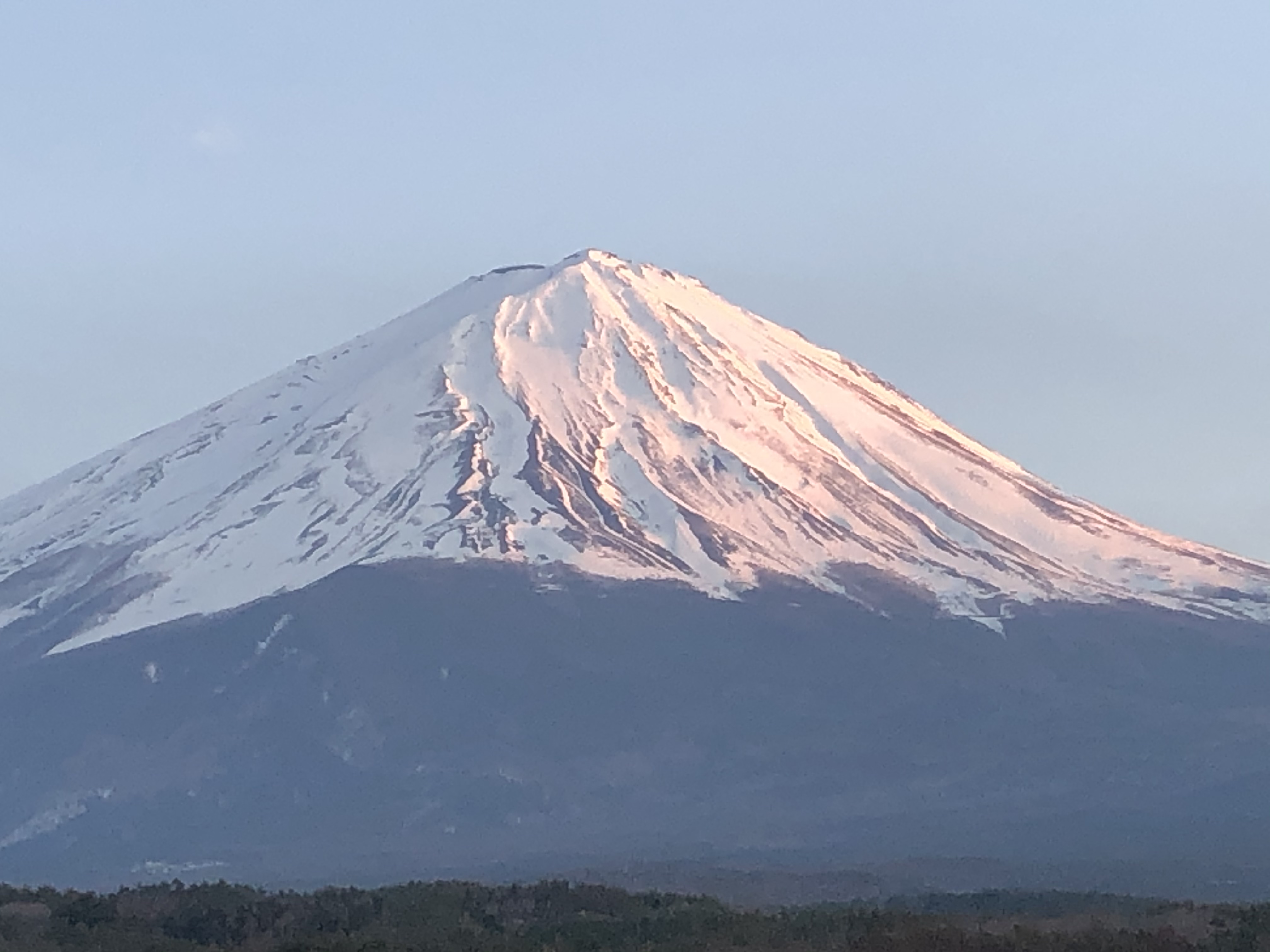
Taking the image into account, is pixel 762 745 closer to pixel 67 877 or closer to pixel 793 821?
pixel 793 821

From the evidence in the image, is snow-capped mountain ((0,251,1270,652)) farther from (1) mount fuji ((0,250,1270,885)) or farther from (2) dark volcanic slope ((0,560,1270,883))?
(2) dark volcanic slope ((0,560,1270,883))

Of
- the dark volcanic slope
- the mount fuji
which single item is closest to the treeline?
the mount fuji

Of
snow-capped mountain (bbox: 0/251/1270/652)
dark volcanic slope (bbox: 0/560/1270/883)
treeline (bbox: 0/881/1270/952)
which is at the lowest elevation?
treeline (bbox: 0/881/1270/952)

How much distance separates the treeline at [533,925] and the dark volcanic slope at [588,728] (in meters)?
43.8

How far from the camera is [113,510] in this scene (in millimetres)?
135000

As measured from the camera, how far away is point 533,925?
40.2 metres

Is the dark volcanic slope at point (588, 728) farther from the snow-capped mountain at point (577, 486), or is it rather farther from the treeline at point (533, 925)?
the treeline at point (533, 925)

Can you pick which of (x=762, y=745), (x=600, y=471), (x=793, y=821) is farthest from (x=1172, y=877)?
(x=600, y=471)

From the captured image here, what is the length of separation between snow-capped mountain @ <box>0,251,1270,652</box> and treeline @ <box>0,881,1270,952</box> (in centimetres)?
7190

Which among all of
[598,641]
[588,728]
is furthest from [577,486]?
[588,728]

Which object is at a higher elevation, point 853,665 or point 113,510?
point 113,510

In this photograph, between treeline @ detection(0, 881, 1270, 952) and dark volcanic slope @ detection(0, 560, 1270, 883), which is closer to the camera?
treeline @ detection(0, 881, 1270, 952)

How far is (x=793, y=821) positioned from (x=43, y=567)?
49918 millimetres

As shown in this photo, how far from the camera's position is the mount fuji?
96875 mm
